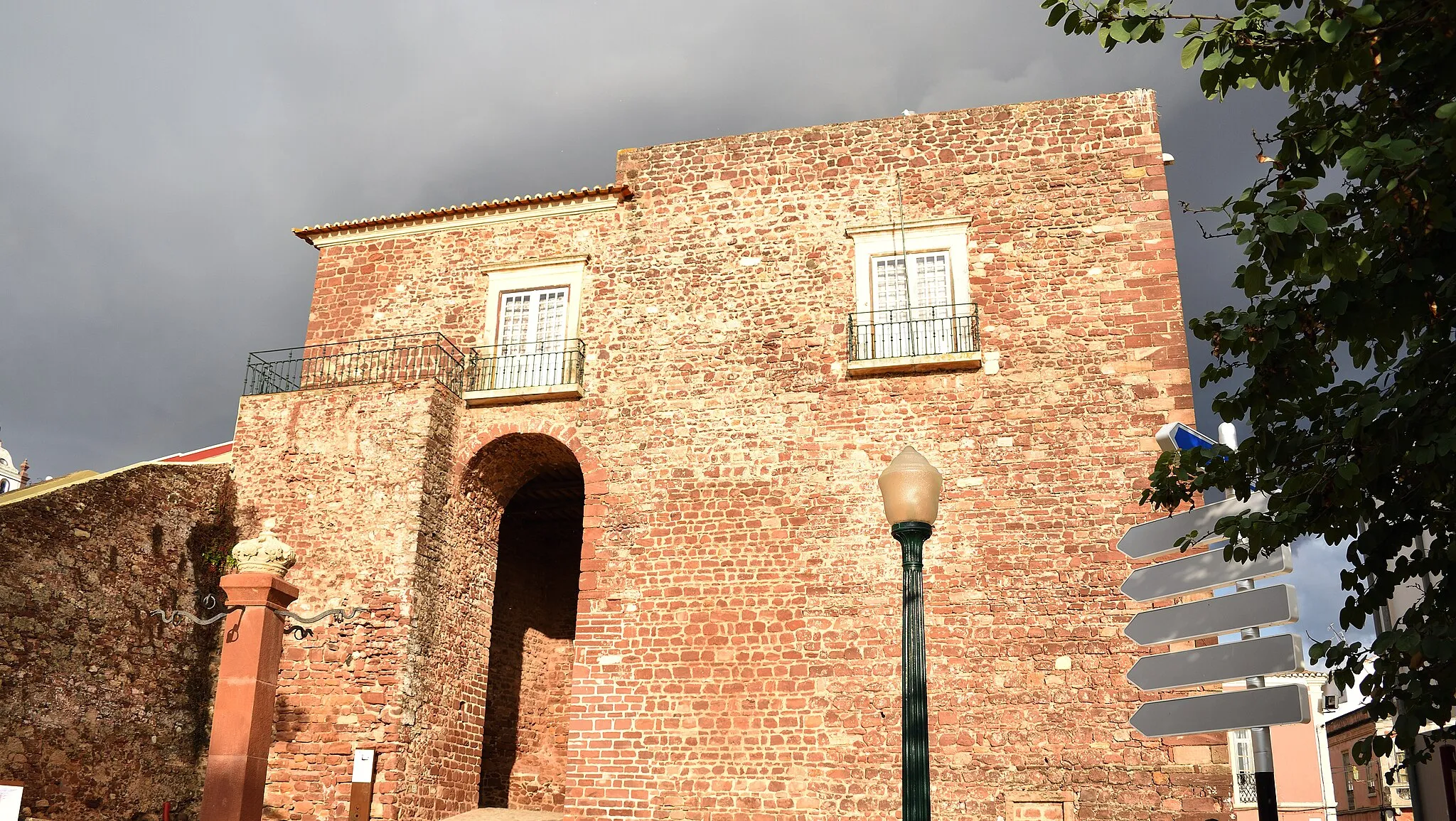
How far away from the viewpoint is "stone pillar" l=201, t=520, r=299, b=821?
428 inches

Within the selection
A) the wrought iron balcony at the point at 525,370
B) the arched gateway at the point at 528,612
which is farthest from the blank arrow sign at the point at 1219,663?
the arched gateway at the point at 528,612

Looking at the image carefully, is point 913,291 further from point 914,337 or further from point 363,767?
point 363,767

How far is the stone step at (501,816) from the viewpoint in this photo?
15.1 meters

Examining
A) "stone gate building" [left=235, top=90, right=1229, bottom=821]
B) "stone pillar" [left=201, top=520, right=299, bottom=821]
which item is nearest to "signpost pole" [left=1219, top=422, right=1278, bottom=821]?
"stone gate building" [left=235, top=90, right=1229, bottom=821]

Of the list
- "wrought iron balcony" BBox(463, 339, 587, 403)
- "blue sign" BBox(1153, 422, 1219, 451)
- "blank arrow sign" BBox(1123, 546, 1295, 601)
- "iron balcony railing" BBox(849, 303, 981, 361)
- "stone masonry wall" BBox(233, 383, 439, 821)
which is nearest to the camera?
"blank arrow sign" BBox(1123, 546, 1295, 601)

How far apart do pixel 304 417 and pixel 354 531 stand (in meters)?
2.03

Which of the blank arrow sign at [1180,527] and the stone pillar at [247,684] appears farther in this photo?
the stone pillar at [247,684]

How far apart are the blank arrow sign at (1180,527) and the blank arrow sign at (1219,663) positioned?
0.66 metres

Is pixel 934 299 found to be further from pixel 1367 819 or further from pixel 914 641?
pixel 1367 819

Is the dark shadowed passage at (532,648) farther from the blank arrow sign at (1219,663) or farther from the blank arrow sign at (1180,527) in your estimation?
the blank arrow sign at (1219,663)

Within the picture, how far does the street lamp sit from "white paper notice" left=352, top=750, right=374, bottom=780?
371 inches

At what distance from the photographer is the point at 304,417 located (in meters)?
15.9

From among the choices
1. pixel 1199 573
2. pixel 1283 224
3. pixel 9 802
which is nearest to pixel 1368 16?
pixel 1283 224

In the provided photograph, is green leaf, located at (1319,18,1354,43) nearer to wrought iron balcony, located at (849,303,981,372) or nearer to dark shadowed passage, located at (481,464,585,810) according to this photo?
wrought iron balcony, located at (849,303,981,372)
